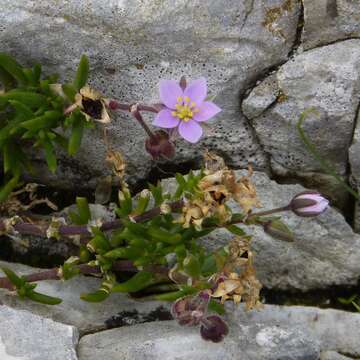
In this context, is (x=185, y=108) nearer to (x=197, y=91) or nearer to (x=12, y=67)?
(x=197, y=91)

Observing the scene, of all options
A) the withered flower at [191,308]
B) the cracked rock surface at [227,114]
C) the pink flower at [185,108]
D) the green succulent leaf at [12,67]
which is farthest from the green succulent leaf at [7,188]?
the withered flower at [191,308]

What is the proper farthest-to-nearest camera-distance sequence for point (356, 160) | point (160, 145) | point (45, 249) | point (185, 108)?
point (45, 249), point (356, 160), point (160, 145), point (185, 108)

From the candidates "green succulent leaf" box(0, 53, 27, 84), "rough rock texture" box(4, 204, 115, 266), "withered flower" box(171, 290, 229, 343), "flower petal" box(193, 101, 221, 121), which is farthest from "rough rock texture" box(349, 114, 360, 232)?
"green succulent leaf" box(0, 53, 27, 84)

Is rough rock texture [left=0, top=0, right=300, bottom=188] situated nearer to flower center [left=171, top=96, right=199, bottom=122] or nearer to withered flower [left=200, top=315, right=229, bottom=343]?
flower center [left=171, top=96, right=199, bottom=122]

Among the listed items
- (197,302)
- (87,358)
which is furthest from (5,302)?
(197,302)

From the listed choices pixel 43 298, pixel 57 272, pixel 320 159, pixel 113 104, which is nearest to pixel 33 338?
pixel 43 298

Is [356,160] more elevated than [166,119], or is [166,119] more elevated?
[166,119]
